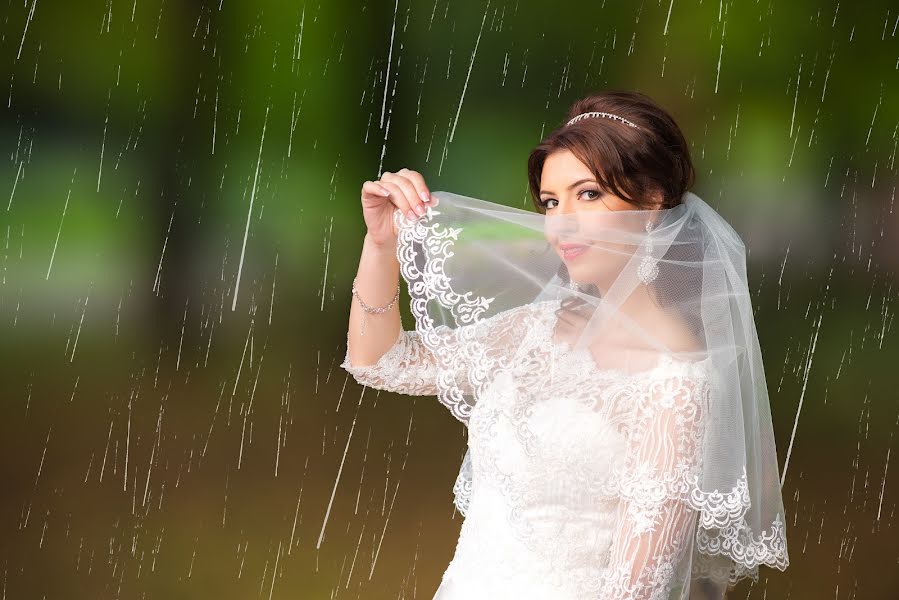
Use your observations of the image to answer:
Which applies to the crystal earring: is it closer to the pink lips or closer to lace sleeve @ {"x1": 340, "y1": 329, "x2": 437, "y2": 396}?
the pink lips

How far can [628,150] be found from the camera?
162cm

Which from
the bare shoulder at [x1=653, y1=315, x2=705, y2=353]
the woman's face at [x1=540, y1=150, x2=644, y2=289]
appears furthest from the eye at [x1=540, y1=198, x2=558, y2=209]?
the bare shoulder at [x1=653, y1=315, x2=705, y2=353]

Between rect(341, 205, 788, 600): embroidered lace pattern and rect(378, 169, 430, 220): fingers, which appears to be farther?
rect(378, 169, 430, 220): fingers

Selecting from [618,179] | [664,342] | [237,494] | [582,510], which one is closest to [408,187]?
[618,179]

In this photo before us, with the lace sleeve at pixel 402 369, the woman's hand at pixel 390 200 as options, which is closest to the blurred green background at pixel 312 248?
the lace sleeve at pixel 402 369

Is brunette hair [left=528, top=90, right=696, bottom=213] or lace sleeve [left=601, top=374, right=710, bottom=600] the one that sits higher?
brunette hair [left=528, top=90, right=696, bottom=213]

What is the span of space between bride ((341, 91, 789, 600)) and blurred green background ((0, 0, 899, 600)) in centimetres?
173

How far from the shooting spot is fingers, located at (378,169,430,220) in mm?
1603

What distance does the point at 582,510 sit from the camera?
1.59 meters

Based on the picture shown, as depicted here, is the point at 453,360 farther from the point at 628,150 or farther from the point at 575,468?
the point at 628,150

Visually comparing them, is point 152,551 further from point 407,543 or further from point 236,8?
point 236,8

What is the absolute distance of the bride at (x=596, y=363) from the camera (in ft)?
4.94

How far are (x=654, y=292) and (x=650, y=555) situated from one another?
0.41m

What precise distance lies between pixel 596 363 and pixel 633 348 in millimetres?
69
